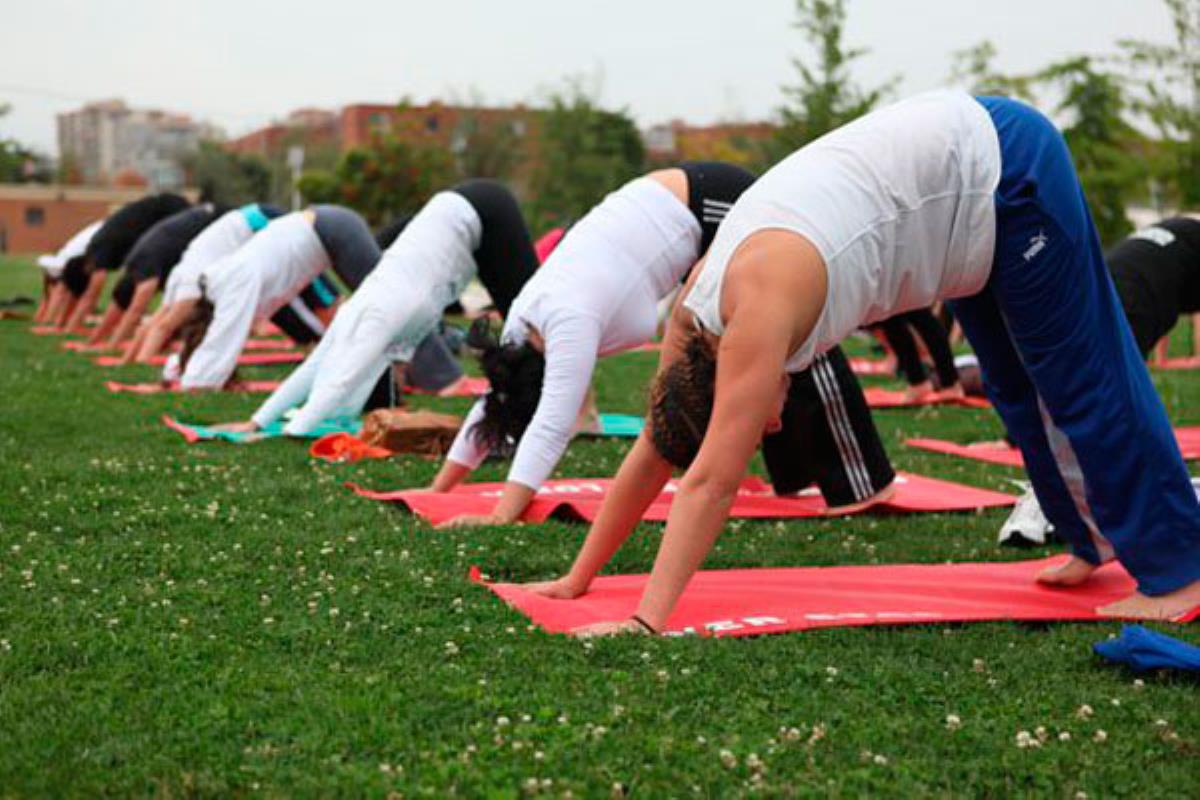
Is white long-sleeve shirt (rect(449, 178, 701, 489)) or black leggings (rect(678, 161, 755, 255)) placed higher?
black leggings (rect(678, 161, 755, 255))

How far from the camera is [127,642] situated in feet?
12.8

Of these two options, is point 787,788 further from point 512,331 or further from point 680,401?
point 512,331

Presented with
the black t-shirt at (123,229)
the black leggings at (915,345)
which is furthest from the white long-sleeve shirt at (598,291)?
the black t-shirt at (123,229)

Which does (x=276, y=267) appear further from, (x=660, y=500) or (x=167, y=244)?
(x=660, y=500)

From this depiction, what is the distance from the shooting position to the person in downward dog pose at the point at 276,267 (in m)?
10.9

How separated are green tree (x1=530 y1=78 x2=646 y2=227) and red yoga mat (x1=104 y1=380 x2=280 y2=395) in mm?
30212

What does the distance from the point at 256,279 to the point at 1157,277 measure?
6.72 metres

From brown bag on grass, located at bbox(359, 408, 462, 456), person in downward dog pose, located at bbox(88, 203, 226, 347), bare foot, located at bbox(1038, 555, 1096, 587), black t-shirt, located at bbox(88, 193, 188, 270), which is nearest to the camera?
bare foot, located at bbox(1038, 555, 1096, 587)

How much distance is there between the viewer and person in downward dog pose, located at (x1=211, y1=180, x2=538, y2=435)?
809cm

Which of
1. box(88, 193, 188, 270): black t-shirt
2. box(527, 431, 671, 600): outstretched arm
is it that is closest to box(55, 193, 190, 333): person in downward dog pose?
box(88, 193, 188, 270): black t-shirt

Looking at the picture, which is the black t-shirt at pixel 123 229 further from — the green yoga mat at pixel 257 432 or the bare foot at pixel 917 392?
the bare foot at pixel 917 392

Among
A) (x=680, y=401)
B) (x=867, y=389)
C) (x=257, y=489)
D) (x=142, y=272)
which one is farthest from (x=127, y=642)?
(x=142, y=272)

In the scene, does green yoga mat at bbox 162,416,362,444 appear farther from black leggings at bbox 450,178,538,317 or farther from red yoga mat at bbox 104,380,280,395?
red yoga mat at bbox 104,380,280,395

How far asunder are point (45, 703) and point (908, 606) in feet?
8.48
